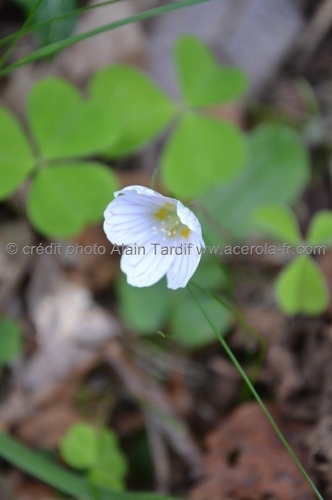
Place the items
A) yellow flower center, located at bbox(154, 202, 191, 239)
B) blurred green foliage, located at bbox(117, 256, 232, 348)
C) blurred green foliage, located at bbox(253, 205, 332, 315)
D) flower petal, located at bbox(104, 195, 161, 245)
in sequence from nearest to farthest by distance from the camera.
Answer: flower petal, located at bbox(104, 195, 161, 245)
yellow flower center, located at bbox(154, 202, 191, 239)
blurred green foliage, located at bbox(253, 205, 332, 315)
blurred green foliage, located at bbox(117, 256, 232, 348)

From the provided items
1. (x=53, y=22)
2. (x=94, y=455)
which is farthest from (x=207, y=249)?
(x=53, y=22)

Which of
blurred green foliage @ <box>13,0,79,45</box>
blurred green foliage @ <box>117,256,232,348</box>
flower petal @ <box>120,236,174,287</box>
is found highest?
blurred green foliage @ <box>13,0,79,45</box>

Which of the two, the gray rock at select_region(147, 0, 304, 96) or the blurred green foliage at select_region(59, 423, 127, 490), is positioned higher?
the gray rock at select_region(147, 0, 304, 96)

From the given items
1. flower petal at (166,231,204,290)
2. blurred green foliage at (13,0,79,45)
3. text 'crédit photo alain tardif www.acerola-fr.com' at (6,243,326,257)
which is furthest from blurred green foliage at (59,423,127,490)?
blurred green foliage at (13,0,79,45)

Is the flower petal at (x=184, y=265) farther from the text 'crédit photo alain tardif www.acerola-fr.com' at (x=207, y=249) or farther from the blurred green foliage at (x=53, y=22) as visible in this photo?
the blurred green foliage at (x=53, y=22)

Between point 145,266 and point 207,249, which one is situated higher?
point 145,266

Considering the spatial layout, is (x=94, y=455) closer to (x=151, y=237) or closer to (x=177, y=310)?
(x=177, y=310)

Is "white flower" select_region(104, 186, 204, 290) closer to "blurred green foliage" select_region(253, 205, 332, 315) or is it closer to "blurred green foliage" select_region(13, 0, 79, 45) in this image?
"blurred green foliage" select_region(253, 205, 332, 315)
